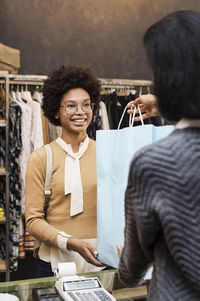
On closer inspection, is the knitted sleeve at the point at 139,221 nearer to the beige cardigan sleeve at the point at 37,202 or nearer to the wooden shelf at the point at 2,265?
the beige cardigan sleeve at the point at 37,202

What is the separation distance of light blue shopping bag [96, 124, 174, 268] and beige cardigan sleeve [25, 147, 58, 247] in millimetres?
460

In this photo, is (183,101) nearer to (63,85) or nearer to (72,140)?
(72,140)

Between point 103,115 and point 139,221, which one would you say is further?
point 103,115

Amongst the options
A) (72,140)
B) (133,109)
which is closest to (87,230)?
(72,140)

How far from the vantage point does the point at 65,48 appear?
4.47 meters

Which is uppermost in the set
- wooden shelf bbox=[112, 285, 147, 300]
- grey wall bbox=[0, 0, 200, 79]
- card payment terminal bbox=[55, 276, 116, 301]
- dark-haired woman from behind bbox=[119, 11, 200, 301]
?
grey wall bbox=[0, 0, 200, 79]

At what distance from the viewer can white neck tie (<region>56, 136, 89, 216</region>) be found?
191cm

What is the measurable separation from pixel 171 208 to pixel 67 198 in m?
1.35

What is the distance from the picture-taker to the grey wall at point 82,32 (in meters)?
4.33

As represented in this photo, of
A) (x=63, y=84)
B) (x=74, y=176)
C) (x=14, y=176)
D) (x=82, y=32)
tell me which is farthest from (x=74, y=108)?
(x=82, y=32)

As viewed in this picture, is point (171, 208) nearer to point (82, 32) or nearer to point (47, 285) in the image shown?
point (47, 285)

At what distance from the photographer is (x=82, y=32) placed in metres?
4.54

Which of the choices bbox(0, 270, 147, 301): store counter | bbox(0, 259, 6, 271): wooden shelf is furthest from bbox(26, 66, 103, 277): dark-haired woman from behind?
bbox(0, 259, 6, 271): wooden shelf

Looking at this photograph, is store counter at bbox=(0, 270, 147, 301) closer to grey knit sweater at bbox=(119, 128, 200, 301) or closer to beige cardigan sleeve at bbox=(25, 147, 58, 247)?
beige cardigan sleeve at bbox=(25, 147, 58, 247)
